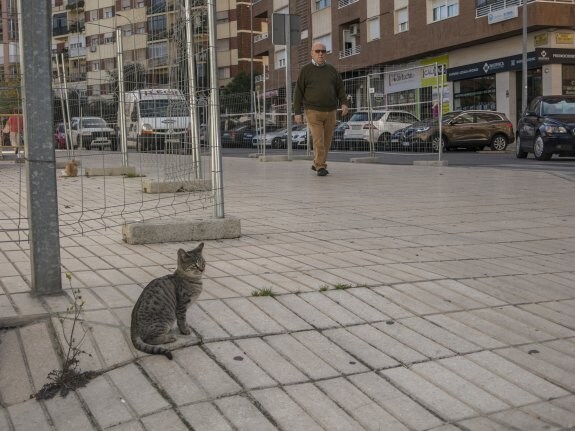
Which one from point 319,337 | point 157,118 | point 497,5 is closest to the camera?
point 319,337

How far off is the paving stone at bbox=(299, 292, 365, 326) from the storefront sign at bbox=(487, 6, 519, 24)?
106ft

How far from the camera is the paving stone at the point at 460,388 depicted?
3.13m

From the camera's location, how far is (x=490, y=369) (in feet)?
11.4

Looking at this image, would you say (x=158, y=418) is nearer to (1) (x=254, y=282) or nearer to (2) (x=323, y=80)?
(1) (x=254, y=282)

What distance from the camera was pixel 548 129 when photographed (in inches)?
760

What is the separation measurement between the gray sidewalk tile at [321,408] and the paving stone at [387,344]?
55 centimetres

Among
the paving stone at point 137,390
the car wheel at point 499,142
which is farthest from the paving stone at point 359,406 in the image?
the car wheel at point 499,142

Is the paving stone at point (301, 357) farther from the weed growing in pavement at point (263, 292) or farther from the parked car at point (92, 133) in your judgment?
the parked car at point (92, 133)

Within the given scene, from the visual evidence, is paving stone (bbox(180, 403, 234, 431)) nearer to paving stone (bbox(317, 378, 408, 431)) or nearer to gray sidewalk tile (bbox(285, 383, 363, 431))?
gray sidewalk tile (bbox(285, 383, 363, 431))

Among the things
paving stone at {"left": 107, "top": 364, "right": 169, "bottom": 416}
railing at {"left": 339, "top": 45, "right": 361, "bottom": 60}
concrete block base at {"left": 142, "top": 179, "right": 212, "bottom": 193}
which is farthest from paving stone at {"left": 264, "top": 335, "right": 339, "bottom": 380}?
railing at {"left": 339, "top": 45, "right": 361, "bottom": 60}

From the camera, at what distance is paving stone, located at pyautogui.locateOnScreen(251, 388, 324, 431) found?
2875 millimetres

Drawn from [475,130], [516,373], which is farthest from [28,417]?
[475,130]

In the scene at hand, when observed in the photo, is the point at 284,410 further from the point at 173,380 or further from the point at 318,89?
the point at 318,89

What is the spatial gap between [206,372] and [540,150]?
18.1 metres
